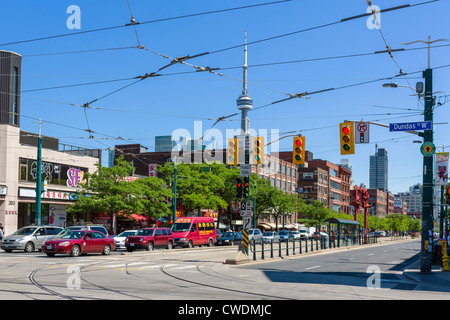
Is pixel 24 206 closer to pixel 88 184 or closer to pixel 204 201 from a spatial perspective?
pixel 88 184

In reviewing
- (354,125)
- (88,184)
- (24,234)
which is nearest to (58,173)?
(88,184)

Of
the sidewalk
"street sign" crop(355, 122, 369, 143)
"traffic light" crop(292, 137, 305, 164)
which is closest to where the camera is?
the sidewalk

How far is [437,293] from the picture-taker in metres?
14.9

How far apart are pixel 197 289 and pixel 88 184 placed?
42.1m

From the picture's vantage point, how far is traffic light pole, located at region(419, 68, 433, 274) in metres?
21.1

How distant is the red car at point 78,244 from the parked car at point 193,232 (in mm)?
11452

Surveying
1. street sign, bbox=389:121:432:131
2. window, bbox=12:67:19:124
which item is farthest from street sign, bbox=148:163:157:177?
street sign, bbox=389:121:432:131

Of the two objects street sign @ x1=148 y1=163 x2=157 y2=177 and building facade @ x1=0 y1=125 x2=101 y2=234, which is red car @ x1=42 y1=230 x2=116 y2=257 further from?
street sign @ x1=148 y1=163 x2=157 y2=177

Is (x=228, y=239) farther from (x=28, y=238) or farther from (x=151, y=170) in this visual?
(x=28, y=238)

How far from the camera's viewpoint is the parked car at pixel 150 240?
117 ft

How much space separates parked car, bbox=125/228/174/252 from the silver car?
5.15 m

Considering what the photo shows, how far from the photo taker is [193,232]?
144ft

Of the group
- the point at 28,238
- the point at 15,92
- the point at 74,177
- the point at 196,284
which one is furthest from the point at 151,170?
the point at 196,284

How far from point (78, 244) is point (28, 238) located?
22.2 feet
